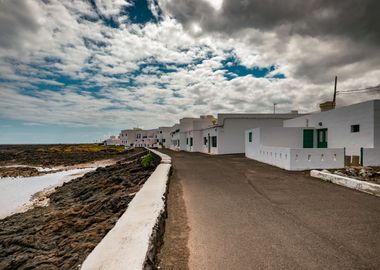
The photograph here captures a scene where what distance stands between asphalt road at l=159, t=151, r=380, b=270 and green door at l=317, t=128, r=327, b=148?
10.9 meters

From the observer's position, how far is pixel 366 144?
41.7ft

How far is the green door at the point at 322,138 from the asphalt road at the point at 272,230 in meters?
10.9

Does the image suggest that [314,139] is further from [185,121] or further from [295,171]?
[185,121]

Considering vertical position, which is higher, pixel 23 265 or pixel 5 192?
pixel 23 265

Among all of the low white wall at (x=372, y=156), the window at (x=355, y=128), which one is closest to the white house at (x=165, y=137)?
the window at (x=355, y=128)

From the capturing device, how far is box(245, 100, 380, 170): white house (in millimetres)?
11930

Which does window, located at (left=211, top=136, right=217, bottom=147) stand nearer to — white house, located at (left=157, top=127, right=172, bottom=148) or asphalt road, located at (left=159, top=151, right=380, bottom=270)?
asphalt road, located at (left=159, top=151, right=380, bottom=270)

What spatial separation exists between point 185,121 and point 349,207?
43787 mm

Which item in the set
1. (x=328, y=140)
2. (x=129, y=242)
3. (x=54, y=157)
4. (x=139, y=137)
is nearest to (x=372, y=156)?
(x=328, y=140)

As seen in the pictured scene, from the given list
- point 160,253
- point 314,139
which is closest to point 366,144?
point 314,139

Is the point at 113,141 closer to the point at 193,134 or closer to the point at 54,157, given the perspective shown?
the point at 54,157

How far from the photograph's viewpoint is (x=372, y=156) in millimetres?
11891

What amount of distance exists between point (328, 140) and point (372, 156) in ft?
14.9

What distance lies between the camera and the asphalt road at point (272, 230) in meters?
3.11
